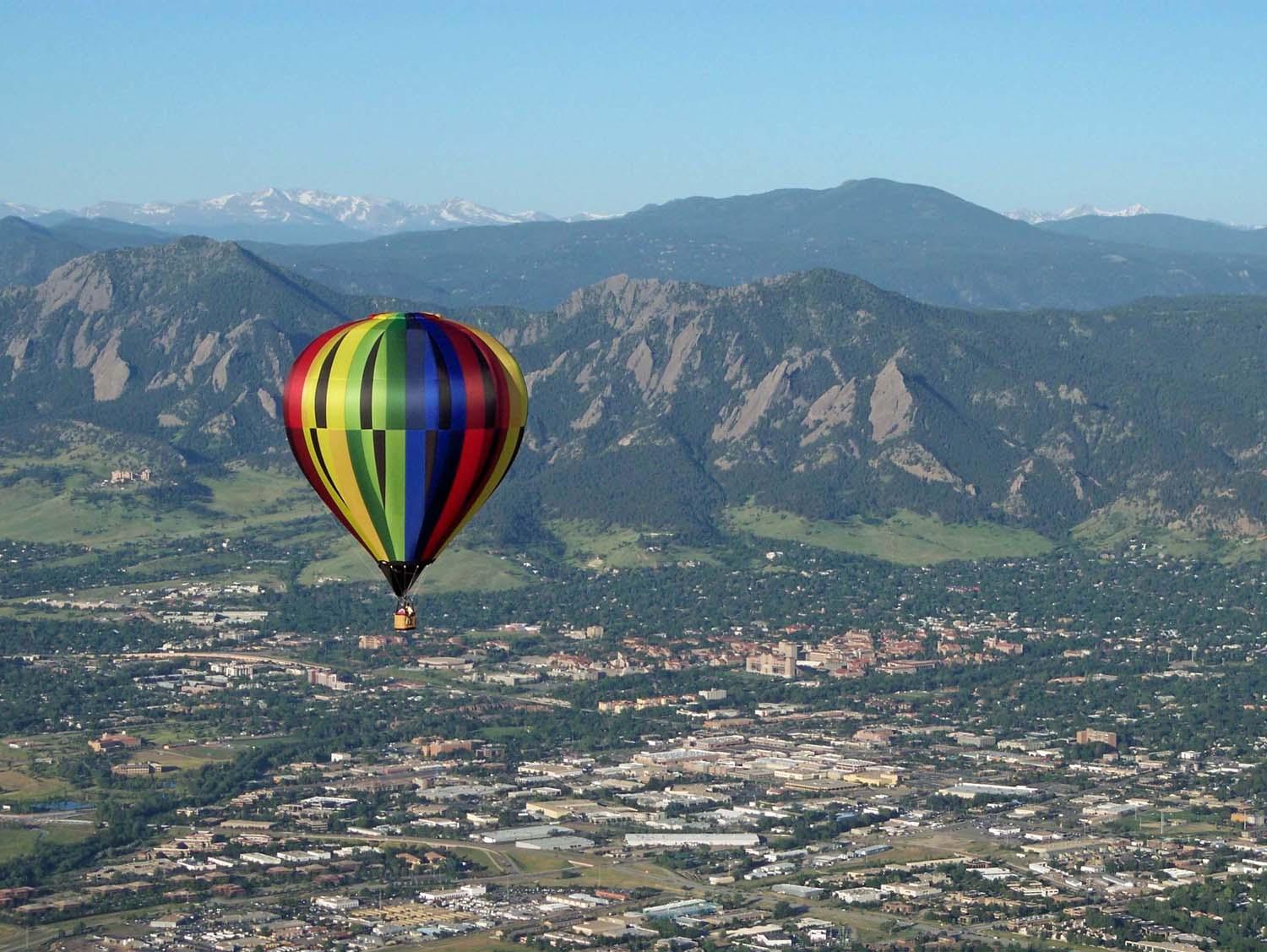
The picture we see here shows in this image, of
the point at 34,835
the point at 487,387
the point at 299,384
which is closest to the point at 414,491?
the point at 487,387

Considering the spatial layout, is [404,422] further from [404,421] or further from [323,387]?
[323,387]

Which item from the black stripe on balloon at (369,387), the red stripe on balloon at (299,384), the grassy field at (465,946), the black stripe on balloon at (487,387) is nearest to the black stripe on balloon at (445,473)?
the black stripe on balloon at (487,387)

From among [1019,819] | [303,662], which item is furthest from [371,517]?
[303,662]

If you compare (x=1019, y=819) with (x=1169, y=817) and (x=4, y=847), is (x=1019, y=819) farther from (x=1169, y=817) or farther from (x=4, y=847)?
(x=4, y=847)

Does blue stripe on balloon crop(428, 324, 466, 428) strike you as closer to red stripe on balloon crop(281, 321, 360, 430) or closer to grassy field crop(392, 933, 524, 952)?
red stripe on balloon crop(281, 321, 360, 430)

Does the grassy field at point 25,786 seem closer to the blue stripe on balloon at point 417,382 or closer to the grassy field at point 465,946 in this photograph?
the grassy field at point 465,946

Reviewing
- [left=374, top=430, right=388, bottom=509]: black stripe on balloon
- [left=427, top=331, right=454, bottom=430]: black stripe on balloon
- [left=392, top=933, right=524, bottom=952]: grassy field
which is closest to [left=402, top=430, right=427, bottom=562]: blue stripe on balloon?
[left=374, top=430, right=388, bottom=509]: black stripe on balloon
